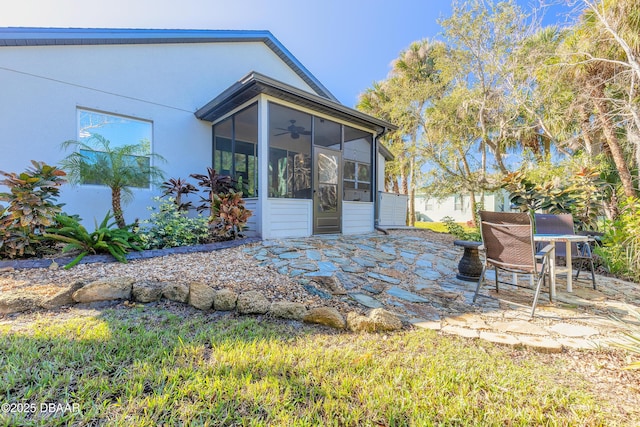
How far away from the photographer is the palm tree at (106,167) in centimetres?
484

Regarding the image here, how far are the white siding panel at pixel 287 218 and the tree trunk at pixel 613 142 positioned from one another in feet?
21.8

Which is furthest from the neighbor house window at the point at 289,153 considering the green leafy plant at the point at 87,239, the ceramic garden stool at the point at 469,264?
the ceramic garden stool at the point at 469,264

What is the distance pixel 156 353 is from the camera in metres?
1.92

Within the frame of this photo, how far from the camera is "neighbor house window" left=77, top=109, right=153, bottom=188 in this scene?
17.3 ft

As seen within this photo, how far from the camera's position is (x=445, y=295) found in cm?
348

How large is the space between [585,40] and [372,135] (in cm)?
485

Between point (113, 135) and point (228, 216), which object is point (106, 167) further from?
point (228, 216)

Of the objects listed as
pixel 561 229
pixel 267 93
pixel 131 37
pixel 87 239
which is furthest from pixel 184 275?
pixel 131 37

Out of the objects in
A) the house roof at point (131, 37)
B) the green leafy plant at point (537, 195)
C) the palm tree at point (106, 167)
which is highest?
the house roof at point (131, 37)

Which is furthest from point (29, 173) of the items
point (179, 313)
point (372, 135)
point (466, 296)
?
point (372, 135)

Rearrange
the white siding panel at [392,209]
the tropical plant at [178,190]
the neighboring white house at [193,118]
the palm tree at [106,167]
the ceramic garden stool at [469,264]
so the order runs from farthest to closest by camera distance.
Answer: the white siding panel at [392,209] → the tropical plant at [178,190] → the neighboring white house at [193,118] → the palm tree at [106,167] → the ceramic garden stool at [469,264]

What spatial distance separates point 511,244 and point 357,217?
4366 millimetres

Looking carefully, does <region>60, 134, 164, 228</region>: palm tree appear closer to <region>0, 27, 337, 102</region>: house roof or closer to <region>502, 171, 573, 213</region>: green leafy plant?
<region>0, 27, 337, 102</region>: house roof

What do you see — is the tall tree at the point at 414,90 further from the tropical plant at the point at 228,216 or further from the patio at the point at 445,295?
the tropical plant at the point at 228,216
